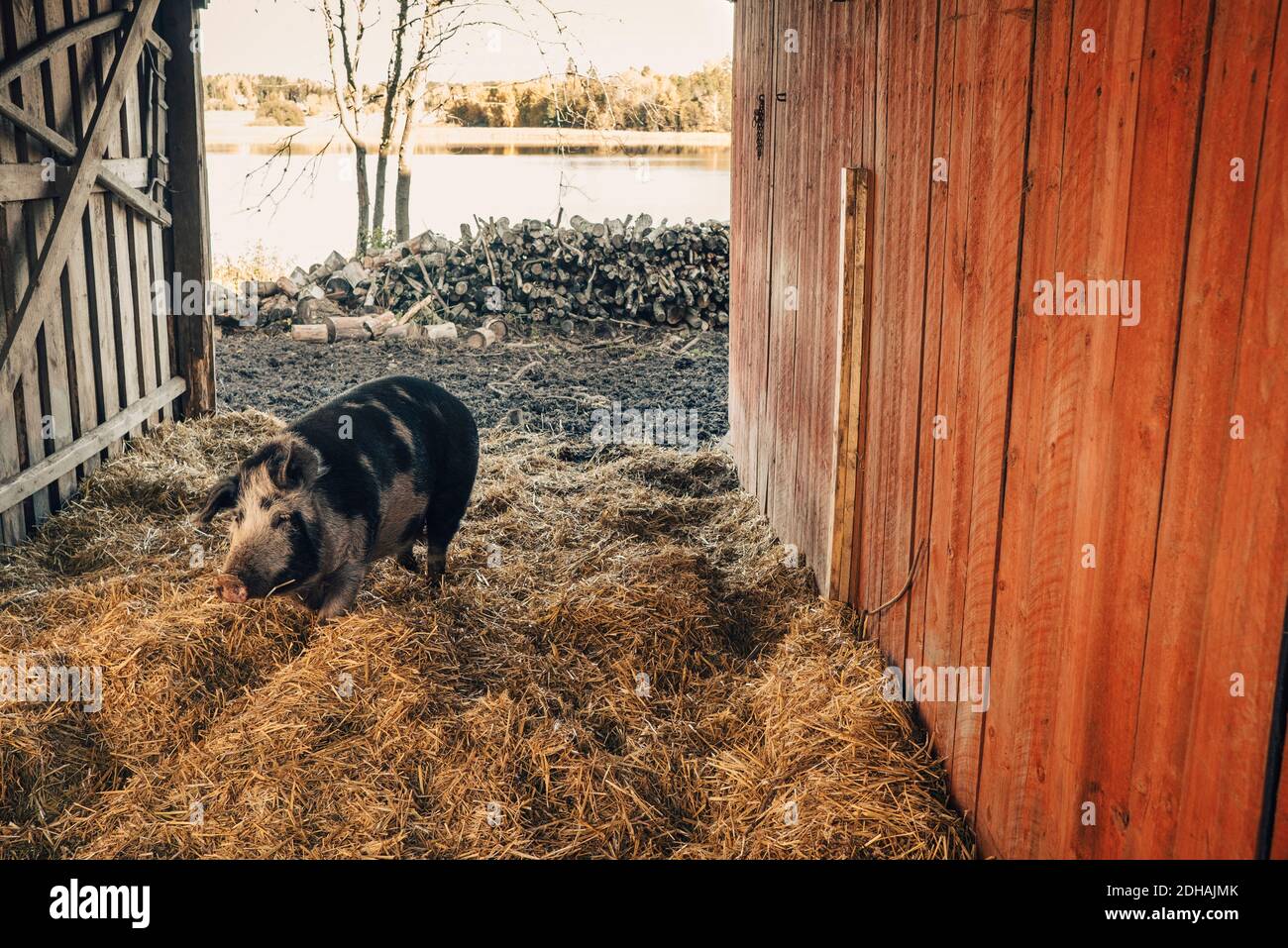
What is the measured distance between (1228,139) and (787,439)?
3878 millimetres

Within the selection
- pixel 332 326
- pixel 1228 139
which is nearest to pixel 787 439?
pixel 1228 139

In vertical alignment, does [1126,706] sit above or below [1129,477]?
below

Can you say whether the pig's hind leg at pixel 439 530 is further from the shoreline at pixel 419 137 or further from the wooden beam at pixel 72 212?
the shoreline at pixel 419 137

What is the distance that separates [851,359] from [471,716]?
2089mm

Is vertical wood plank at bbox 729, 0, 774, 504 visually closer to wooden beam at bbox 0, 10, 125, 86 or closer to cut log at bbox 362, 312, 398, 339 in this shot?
wooden beam at bbox 0, 10, 125, 86

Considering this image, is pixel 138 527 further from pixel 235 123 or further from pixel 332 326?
pixel 235 123

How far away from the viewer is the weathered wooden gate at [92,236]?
560 centimetres

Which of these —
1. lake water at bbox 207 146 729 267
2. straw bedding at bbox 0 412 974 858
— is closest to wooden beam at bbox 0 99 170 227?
straw bedding at bbox 0 412 974 858

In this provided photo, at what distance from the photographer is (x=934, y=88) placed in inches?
128

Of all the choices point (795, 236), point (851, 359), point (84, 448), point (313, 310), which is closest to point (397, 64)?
point (313, 310)

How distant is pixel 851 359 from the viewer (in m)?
4.14

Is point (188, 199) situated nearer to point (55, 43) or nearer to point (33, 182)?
point (55, 43)

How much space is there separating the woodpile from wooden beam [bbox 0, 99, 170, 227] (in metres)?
4.80

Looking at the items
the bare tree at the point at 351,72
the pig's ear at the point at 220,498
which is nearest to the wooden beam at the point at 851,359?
the pig's ear at the point at 220,498
